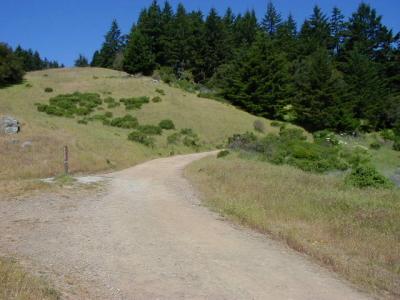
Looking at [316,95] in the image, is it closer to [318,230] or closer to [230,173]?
[230,173]

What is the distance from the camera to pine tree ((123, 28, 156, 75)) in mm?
68125

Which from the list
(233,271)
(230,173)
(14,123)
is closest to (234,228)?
(233,271)

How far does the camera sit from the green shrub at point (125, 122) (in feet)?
118

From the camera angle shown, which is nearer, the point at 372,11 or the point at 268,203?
the point at 268,203

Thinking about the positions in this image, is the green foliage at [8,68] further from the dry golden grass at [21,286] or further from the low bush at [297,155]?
the dry golden grass at [21,286]

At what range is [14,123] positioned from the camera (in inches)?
934

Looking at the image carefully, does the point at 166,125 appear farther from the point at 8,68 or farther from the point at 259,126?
the point at 8,68

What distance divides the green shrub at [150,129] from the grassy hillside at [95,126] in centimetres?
58

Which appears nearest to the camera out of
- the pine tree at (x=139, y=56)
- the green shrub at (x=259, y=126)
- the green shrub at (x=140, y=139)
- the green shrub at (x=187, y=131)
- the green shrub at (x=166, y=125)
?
the green shrub at (x=140, y=139)

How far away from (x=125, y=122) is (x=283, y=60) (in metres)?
23.8

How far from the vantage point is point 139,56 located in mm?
68375

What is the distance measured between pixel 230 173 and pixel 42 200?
7015 millimetres

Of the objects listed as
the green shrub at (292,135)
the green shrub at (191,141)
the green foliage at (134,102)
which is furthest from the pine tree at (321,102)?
the green shrub at (191,141)

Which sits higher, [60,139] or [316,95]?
[316,95]
